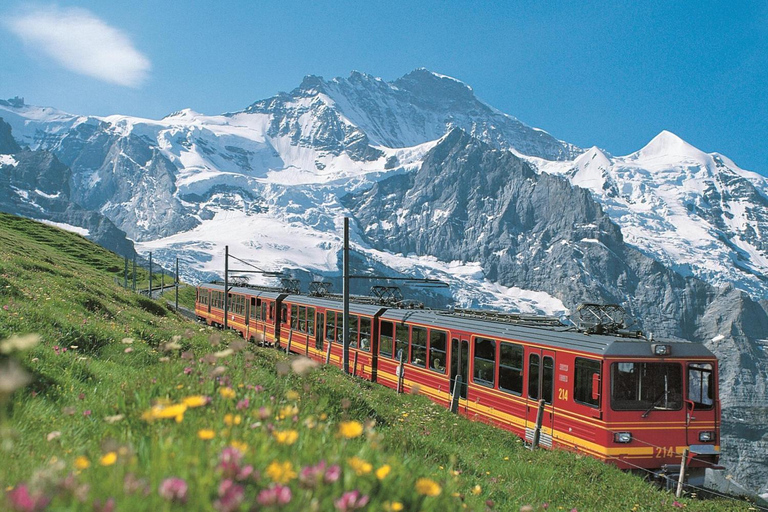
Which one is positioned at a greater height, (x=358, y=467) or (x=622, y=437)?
(x=358, y=467)

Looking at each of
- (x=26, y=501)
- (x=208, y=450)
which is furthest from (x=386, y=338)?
(x=26, y=501)

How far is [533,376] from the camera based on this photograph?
15.7 metres

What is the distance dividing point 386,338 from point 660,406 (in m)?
12.1

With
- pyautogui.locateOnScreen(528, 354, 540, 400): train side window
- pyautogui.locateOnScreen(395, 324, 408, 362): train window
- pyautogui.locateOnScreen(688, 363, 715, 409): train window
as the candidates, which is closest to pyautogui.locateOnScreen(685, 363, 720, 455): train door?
pyautogui.locateOnScreen(688, 363, 715, 409): train window

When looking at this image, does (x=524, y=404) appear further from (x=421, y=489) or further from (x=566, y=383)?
(x=421, y=489)

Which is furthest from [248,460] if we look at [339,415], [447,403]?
[447,403]

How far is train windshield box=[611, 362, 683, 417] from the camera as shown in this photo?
13617mm

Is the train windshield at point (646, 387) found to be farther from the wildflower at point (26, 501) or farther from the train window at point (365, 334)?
the wildflower at point (26, 501)

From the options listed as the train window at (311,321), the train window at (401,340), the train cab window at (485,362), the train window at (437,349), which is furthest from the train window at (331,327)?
the train cab window at (485,362)

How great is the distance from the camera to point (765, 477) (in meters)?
165

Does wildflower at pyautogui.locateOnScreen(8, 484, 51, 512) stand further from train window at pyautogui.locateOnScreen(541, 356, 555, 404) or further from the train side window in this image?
the train side window

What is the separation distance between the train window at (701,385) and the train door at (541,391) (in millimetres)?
3361

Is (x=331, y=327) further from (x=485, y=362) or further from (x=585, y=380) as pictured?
(x=585, y=380)

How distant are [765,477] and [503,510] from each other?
20236 cm
